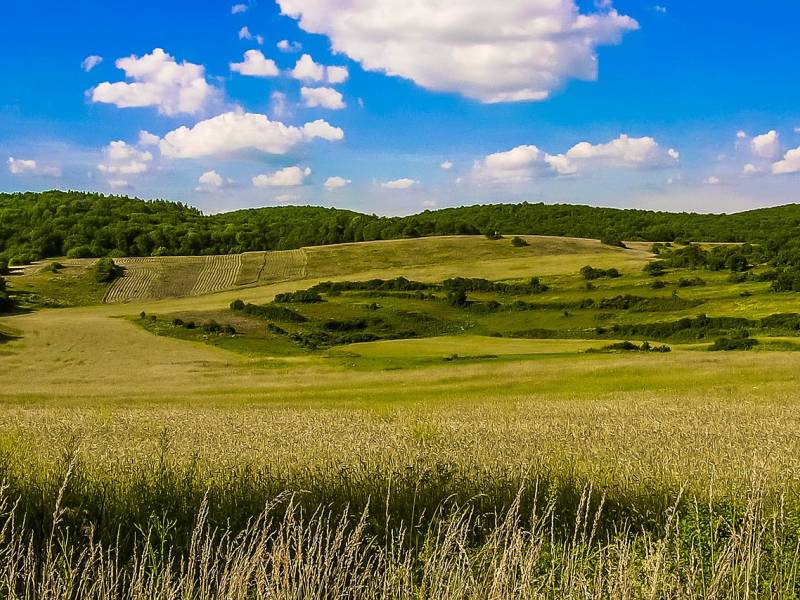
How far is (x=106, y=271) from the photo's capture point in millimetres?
117938

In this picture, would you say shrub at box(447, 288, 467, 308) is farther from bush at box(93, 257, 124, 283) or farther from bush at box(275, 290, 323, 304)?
bush at box(93, 257, 124, 283)

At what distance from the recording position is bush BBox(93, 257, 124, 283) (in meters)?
116

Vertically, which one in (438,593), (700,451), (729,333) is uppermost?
(438,593)

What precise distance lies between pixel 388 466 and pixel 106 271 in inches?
4680

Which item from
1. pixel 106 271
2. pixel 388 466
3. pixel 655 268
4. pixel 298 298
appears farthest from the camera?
pixel 655 268

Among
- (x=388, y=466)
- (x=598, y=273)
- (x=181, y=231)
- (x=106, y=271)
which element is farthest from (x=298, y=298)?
(x=388, y=466)

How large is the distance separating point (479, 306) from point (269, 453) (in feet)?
314

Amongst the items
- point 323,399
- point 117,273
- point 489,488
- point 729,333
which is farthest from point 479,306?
point 489,488

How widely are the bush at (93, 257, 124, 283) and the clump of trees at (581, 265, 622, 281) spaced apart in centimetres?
7418

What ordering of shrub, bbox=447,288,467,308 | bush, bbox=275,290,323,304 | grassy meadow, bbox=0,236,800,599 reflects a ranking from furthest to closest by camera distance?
shrub, bbox=447,288,467,308 → bush, bbox=275,290,323,304 → grassy meadow, bbox=0,236,800,599

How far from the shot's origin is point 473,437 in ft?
40.0

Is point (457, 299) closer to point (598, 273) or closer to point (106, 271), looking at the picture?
point (598, 273)

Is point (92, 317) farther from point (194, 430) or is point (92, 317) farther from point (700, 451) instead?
point (700, 451)

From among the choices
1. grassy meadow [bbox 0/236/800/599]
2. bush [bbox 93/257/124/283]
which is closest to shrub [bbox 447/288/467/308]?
grassy meadow [bbox 0/236/800/599]
